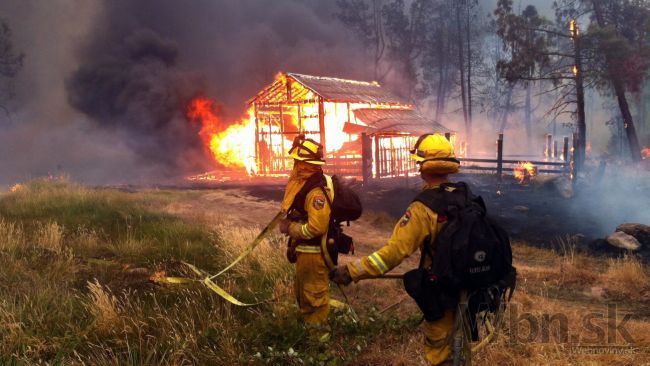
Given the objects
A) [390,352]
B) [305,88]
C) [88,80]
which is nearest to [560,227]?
[390,352]

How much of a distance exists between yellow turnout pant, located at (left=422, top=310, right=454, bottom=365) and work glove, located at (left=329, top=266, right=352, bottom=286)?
0.60 m

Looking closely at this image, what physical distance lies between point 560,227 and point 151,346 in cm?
1078

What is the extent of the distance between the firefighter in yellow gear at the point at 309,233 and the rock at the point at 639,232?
8535 mm

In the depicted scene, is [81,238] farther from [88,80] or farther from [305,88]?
[88,80]

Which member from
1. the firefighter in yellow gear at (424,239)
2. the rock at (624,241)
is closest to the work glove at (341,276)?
the firefighter in yellow gear at (424,239)

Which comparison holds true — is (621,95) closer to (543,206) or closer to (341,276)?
(543,206)

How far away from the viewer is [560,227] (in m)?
11.9

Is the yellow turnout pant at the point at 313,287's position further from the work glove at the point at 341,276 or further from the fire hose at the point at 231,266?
the work glove at the point at 341,276

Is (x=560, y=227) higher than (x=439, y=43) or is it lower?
lower

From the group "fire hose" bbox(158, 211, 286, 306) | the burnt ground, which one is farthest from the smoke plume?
"fire hose" bbox(158, 211, 286, 306)

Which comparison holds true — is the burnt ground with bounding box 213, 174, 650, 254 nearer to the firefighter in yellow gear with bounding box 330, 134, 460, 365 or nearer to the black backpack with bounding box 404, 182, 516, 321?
the firefighter in yellow gear with bounding box 330, 134, 460, 365

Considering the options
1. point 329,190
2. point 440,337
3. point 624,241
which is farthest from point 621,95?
point 440,337

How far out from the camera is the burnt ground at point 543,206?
37.1 ft

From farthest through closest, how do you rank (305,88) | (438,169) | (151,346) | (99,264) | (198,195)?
(305,88)
(198,195)
(99,264)
(151,346)
(438,169)
